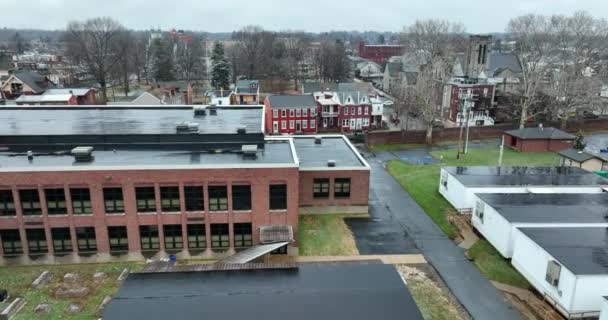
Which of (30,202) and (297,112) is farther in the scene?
(297,112)

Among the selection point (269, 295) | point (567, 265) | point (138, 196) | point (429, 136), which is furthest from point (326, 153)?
point (429, 136)

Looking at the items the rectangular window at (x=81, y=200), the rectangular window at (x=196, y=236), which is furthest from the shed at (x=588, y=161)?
the rectangular window at (x=81, y=200)

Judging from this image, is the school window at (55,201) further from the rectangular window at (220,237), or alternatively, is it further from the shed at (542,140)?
the shed at (542,140)

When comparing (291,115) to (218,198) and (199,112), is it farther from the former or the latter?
(218,198)

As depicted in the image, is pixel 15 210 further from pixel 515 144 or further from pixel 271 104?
pixel 515 144

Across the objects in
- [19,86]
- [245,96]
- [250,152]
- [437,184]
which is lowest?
[437,184]

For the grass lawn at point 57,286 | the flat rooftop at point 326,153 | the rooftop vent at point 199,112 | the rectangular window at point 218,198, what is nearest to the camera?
the grass lawn at point 57,286

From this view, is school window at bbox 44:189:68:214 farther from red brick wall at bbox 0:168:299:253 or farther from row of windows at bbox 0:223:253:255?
row of windows at bbox 0:223:253:255
